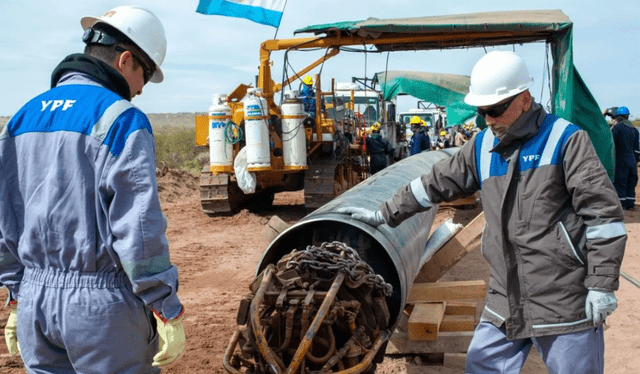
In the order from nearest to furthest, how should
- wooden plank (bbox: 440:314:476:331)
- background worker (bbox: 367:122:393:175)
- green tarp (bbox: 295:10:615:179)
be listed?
wooden plank (bbox: 440:314:476:331) → green tarp (bbox: 295:10:615:179) → background worker (bbox: 367:122:393:175)

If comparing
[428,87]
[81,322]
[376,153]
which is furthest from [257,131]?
[428,87]

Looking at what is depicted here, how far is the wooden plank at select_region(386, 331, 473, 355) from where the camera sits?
470cm

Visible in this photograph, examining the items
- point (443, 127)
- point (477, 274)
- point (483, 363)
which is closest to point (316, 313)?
point (483, 363)

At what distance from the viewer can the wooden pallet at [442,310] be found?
4703mm

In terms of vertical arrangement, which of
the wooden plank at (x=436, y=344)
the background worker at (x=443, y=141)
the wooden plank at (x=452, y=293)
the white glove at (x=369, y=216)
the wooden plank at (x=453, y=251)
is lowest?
the background worker at (x=443, y=141)

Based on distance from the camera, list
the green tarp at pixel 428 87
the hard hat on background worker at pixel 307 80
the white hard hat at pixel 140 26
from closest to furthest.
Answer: the white hard hat at pixel 140 26 → the hard hat on background worker at pixel 307 80 → the green tarp at pixel 428 87

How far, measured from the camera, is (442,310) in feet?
16.5

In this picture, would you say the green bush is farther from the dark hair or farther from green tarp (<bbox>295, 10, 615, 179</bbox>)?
the dark hair

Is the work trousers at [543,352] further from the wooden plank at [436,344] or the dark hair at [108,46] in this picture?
the dark hair at [108,46]

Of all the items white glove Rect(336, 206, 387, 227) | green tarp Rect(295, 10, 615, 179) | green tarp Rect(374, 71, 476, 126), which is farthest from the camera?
green tarp Rect(374, 71, 476, 126)

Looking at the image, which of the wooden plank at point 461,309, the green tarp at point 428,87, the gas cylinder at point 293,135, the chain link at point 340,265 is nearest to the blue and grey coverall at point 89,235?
the chain link at point 340,265

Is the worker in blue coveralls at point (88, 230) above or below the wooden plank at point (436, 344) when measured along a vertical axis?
above

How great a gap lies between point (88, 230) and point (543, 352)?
2.02 metres

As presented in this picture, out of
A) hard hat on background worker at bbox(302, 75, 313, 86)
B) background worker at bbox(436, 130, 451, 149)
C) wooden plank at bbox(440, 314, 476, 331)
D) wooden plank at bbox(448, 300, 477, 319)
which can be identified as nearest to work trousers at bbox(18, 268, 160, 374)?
wooden plank at bbox(440, 314, 476, 331)
